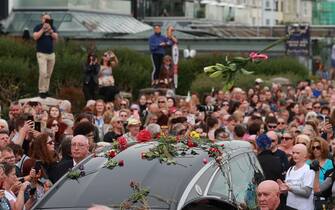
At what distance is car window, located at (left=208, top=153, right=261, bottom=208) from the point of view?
472 inches

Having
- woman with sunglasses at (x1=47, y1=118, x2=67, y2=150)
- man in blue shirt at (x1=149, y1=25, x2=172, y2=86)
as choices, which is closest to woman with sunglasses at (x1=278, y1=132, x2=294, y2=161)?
woman with sunglasses at (x1=47, y1=118, x2=67, y2=150)

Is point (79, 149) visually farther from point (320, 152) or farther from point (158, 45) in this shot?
point (158, 45)

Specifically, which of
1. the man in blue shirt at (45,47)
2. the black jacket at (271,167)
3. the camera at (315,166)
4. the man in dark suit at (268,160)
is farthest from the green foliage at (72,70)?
the camera at (315,166)

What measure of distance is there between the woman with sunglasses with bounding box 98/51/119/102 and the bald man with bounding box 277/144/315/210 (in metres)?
12.7

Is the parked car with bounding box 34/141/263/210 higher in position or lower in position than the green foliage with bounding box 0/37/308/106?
higher

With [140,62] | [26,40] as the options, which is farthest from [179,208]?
[140,62]

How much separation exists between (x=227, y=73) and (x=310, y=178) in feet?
5.13

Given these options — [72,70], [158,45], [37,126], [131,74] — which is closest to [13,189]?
[37,126]

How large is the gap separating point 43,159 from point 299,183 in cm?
295

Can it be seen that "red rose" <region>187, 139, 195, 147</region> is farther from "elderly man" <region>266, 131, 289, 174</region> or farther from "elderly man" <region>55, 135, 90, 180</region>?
"elderly man" <region>266, 131, 289, 174</region>

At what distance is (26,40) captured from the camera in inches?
1248

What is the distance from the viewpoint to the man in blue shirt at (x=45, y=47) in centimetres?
2489

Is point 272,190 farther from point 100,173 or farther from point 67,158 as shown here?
point 67,158

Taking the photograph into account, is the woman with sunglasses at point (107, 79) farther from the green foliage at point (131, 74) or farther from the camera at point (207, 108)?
the green foliage at point (131, 74)
